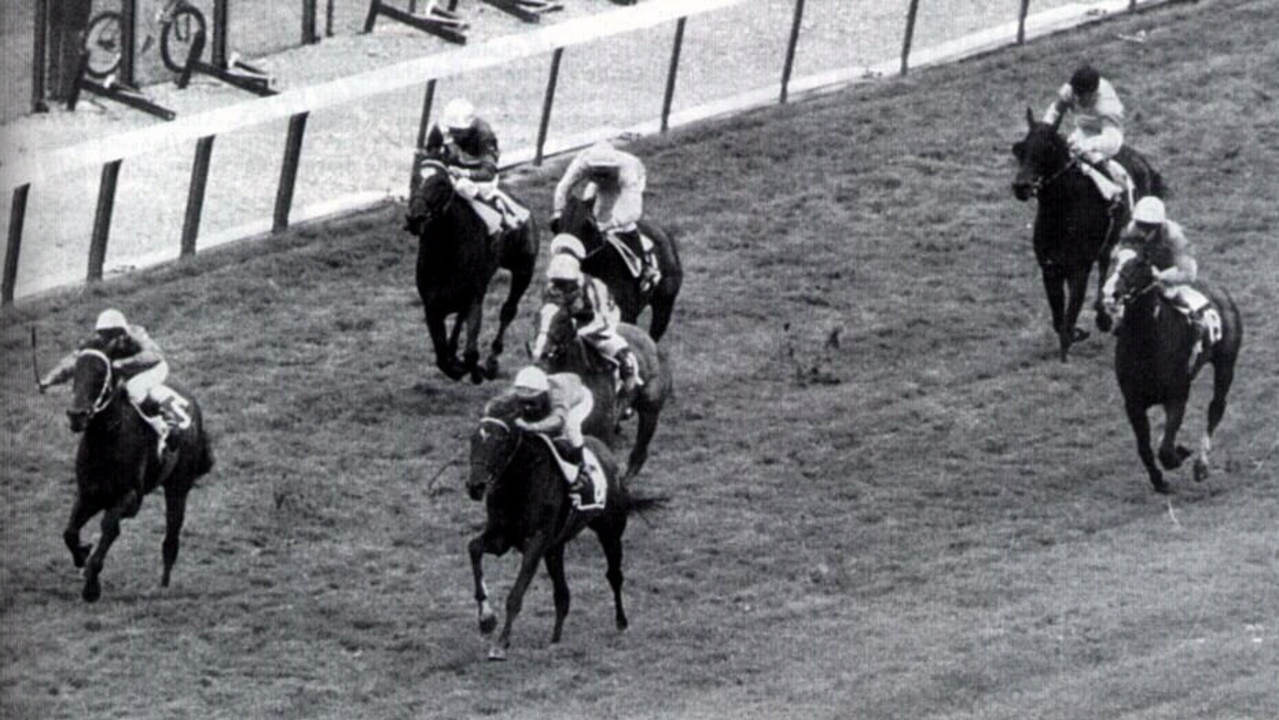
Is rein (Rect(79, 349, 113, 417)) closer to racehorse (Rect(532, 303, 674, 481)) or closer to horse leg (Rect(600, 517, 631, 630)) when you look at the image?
racehorse (Rect(532, 303, 674, 481))

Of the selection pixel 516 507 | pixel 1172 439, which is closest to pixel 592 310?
pixel 516 507

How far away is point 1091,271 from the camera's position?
28875mm

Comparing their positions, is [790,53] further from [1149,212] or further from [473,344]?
[1149,212]

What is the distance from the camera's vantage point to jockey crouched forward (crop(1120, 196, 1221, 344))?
24.0 metres

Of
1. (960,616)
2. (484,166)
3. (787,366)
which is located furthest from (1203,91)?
(960,616)

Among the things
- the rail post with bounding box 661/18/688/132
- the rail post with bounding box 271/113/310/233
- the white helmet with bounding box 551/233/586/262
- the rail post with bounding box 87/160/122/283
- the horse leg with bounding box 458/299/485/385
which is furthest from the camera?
the rail post with bounding box 661/18/688/132

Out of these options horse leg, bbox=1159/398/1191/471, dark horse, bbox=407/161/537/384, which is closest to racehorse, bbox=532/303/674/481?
dark horse, bbox=407/161/537/384

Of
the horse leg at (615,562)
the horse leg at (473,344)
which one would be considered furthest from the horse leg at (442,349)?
the horse leg at (615,562)

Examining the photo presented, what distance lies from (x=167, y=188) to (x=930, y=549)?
316 inches

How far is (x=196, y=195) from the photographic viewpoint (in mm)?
28219

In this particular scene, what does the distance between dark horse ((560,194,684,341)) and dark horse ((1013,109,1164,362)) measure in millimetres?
2587

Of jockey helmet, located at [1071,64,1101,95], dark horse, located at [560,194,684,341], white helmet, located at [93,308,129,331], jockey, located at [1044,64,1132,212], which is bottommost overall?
dark horse, located at [560,194,684,341]

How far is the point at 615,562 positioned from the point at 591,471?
0.79 meters

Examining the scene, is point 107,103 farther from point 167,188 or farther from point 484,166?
point 484,166
